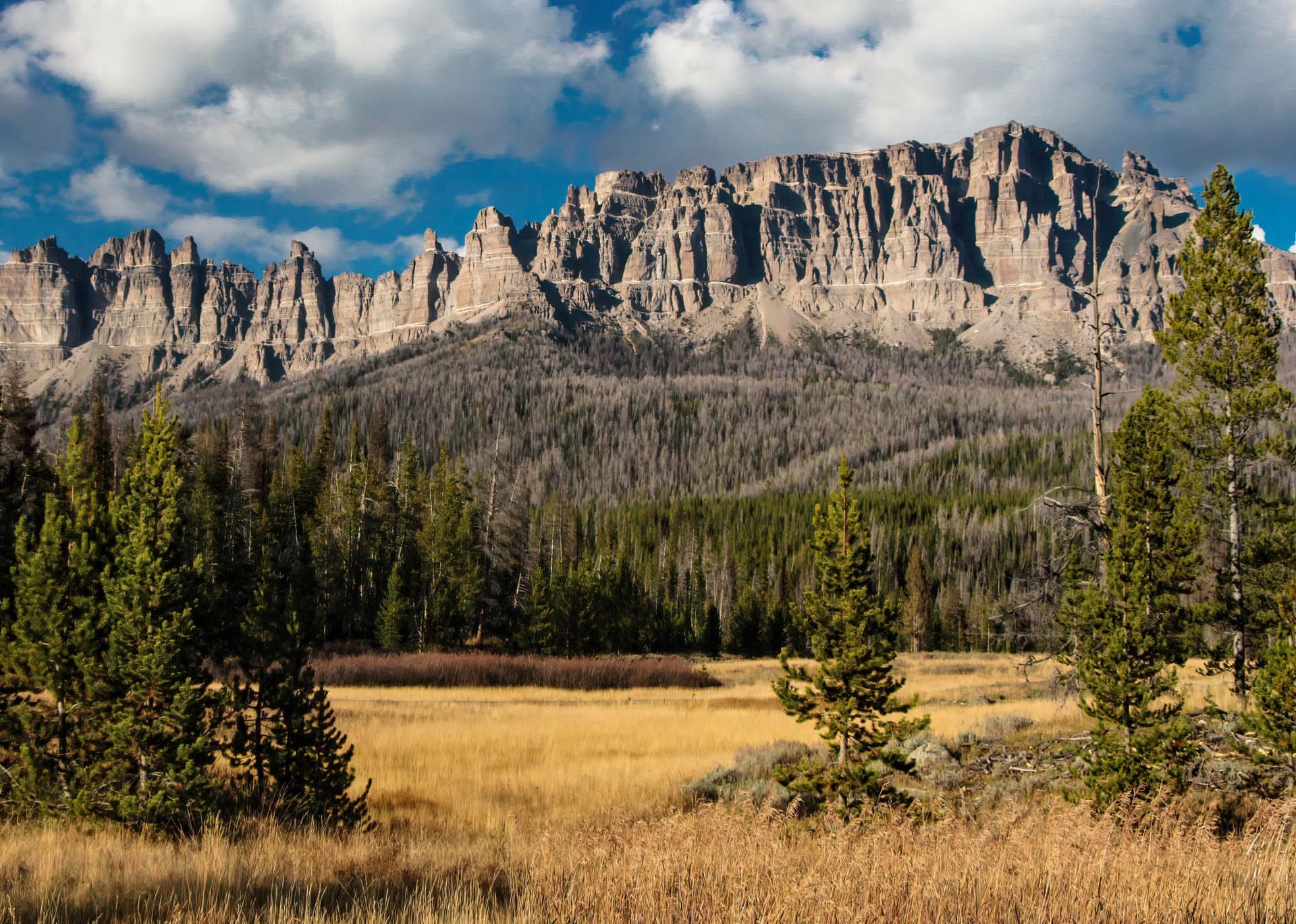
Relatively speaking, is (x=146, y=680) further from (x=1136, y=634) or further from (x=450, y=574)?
(x=450, y=574)

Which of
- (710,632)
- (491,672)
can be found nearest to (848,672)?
(491,672)

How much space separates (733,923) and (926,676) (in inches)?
1575

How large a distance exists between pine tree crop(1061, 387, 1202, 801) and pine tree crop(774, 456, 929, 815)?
256 cm

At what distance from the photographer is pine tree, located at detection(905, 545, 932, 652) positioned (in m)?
67.2

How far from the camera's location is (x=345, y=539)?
5503 cm

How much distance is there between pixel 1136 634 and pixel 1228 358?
11.5 meters

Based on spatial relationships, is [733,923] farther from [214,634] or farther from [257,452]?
[257,452]

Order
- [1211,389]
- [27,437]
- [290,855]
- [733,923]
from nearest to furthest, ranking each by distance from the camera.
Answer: [733,923], [290,855], [1211,389], [27,437]

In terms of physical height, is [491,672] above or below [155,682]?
below

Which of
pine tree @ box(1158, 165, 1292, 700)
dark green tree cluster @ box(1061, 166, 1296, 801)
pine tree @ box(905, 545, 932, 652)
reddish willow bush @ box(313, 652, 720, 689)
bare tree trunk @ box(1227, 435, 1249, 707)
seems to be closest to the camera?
dark green tree cluster @ box(1061, 166, 1296, 801)

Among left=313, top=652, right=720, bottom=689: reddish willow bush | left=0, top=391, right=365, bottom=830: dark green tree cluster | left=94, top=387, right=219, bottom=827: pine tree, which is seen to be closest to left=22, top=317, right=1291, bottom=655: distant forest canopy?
left=0, top=391, right=365, bottom=830: dark green tree cluster

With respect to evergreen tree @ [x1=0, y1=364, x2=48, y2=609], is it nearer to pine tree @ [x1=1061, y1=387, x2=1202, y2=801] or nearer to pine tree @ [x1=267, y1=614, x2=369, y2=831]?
pine tree @ [x1=267, y1=614, x2=369, y2=831]

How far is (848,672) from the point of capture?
12617 millimetres

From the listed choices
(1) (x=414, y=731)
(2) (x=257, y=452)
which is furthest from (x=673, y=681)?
(2) (x=257, y=452)
